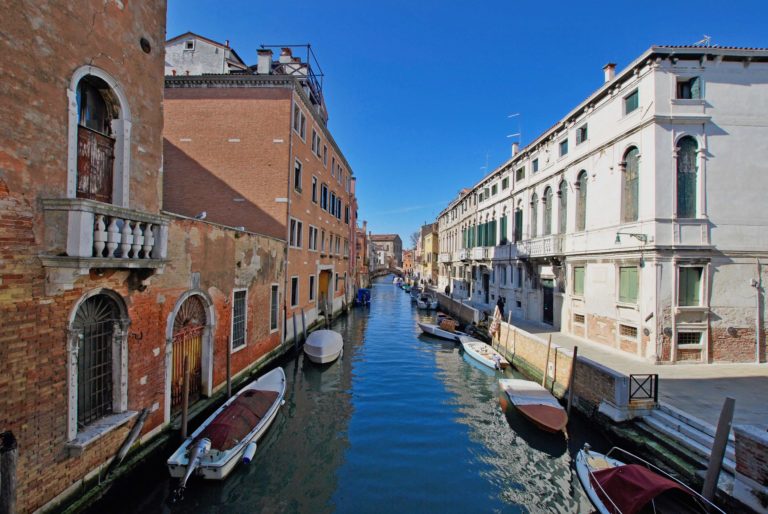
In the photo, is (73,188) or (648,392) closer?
(73,188)

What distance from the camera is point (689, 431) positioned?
6645 mm

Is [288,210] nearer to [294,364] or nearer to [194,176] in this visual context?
[194,176]

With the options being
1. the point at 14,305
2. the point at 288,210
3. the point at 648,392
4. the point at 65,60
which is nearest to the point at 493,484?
the point at 648,392

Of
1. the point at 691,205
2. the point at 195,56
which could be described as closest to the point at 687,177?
the point at 691,205

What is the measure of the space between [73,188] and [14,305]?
1666mm

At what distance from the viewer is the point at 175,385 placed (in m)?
7.74

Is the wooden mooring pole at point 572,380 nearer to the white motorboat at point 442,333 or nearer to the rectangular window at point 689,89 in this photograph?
the rectangular window at point 689,89

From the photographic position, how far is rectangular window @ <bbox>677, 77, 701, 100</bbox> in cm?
1041

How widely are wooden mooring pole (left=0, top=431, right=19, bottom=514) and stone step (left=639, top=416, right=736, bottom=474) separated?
9.18 meters

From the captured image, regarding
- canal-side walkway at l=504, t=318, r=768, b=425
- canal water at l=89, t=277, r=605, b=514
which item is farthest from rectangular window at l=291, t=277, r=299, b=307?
canal-side walkway at l=504, t=318, r=768, b=425

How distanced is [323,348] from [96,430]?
27.3 ft

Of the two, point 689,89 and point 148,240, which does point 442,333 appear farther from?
point 148,240

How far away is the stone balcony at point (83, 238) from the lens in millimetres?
4492

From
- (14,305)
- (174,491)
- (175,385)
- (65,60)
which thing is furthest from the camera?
(175,385)
